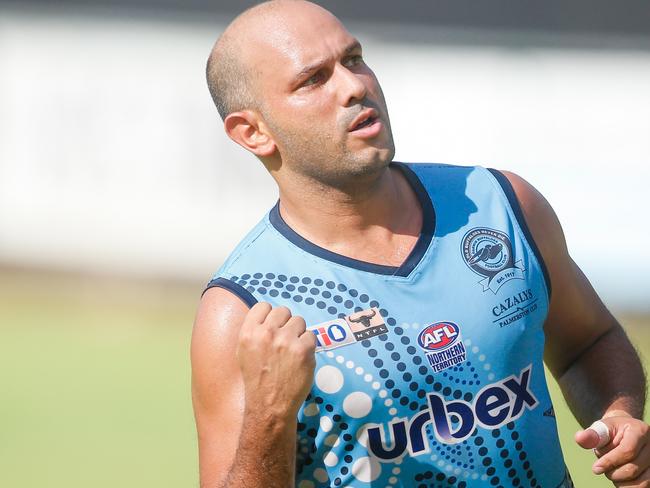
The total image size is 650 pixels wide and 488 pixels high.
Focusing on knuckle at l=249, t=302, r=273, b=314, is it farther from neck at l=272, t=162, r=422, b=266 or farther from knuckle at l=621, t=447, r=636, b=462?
knuckle at l=621, t=447, r=636, b=462

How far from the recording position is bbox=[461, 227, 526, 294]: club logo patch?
3.58 metres

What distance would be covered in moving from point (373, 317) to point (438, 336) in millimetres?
200

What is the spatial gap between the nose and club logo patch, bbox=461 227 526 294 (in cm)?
55

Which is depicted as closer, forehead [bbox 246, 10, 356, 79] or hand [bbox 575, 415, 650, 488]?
hand [bbox 575, 415, 650, 488]

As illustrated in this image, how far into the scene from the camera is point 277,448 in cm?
320

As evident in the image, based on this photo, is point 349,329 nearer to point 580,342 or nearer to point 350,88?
point 350,88

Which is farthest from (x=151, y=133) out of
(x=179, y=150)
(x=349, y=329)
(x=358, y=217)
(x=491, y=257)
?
(x=349, y=329)

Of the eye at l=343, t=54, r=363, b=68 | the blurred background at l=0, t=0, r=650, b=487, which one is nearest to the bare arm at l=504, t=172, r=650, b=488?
the eye at l=343, t=54, r=363, b=68

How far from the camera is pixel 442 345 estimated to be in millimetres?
3453

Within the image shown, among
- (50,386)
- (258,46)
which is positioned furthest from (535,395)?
(50,386)

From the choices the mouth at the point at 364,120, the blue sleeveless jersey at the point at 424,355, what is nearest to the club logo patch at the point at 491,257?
the blue sleeveless jersey at the point at 424,355


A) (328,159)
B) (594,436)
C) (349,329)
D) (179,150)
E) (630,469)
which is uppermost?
(179,150)

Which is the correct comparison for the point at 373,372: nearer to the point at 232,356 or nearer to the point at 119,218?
the point at 232,356

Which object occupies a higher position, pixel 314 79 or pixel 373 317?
pixel 314 79
